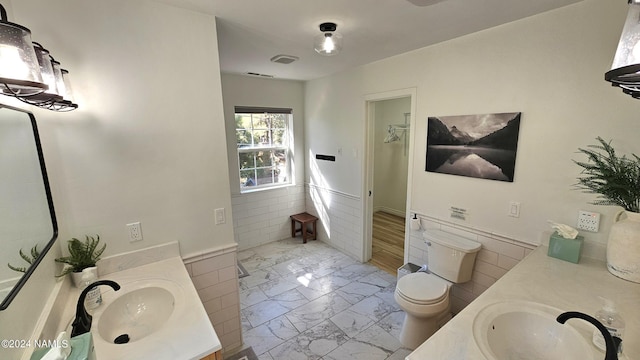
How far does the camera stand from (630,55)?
2.18ft

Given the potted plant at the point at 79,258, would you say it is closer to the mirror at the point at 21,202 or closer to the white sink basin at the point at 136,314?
the mirror at the point at 21,202

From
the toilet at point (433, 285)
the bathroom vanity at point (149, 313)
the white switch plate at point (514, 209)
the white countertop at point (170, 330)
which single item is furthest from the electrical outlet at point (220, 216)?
Answer: the white switch plate at point (514, 209)

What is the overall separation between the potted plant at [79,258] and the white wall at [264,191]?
2160 mm

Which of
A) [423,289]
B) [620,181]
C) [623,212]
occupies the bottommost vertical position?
[423,289]

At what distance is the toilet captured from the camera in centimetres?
196

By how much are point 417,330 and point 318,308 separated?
3.04 feet

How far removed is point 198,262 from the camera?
1.84 meters

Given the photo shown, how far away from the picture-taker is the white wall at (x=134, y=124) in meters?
1.38

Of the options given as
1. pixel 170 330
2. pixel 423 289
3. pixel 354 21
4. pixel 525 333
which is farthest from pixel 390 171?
pixel 170 330

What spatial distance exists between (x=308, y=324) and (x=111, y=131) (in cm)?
208

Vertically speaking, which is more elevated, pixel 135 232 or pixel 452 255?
pixel 135 232

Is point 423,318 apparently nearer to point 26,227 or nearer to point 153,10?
point 26,227

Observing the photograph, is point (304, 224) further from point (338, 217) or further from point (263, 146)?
point (263, 146)

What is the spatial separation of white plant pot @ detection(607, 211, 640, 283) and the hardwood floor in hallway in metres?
2.01
